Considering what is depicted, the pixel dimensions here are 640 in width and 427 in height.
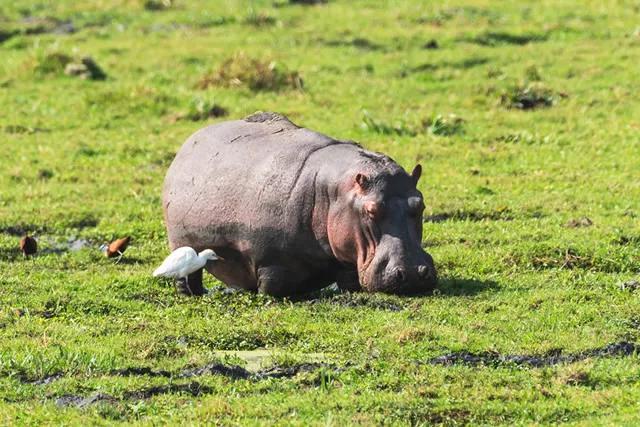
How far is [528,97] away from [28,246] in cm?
782

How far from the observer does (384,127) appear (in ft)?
55.1

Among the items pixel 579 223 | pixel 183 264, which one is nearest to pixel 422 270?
pixel 183 264

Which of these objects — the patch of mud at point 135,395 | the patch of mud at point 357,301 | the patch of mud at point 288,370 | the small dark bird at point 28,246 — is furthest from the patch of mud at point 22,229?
Answer: the patch of mud at point 135,395

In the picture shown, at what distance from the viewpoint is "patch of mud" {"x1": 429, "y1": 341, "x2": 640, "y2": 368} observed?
8430 mm

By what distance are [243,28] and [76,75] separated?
161 inches

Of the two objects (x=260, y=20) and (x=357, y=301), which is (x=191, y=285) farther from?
(x=260, y=20)

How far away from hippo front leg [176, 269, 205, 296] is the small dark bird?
2.04 m

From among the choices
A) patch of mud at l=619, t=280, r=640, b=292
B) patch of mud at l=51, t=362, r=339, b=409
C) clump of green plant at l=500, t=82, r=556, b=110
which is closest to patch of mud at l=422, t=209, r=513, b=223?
patch of mud at l=619, t=280, r=640, b=292

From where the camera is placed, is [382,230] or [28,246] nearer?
[382,230]

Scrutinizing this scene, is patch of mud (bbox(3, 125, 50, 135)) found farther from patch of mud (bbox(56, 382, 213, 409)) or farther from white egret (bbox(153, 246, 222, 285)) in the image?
patch of mud (bbox(56, 382, 213, 409))

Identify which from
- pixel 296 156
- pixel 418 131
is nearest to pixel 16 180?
pixel 418 131

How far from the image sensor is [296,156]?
10.5m

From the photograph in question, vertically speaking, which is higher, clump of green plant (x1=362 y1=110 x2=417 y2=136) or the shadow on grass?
the shadow on grass

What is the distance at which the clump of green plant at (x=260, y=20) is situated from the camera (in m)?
23.7
